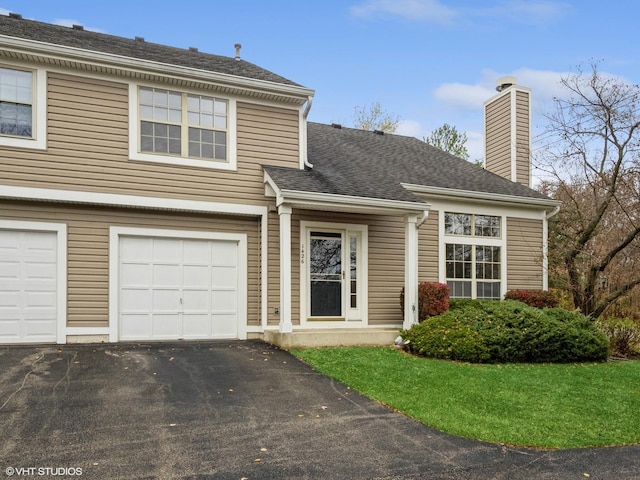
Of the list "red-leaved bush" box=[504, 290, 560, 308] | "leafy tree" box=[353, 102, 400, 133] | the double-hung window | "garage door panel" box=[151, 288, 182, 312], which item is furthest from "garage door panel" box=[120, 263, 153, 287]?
"leafy tree" box=[353, 102, 400, 133]

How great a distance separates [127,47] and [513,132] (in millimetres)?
10244

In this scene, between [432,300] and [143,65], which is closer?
[143,65]

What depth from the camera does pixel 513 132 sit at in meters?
14.4

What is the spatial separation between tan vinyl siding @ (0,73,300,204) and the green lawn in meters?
3.58

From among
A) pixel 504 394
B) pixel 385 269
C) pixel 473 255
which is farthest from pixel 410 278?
pixel 504 394

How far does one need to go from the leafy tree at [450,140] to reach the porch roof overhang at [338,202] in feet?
64.8

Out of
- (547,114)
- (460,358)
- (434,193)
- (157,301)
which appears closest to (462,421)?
(460,358)

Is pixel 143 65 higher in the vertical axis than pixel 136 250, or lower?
higher

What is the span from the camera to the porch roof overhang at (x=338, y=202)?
9273 millimetres

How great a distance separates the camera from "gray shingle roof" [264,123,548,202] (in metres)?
10.1

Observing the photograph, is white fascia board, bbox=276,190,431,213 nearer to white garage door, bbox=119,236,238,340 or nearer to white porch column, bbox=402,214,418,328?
white porch column, bbox=402,214,418,328

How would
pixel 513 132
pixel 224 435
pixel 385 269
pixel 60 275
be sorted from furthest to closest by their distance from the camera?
pixel 513 132
pixel 385 269
pixel 60 275
pixel 224 435

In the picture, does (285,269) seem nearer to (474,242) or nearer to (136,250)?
(136,250)

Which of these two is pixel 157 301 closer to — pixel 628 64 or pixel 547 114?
pixel 547 114
